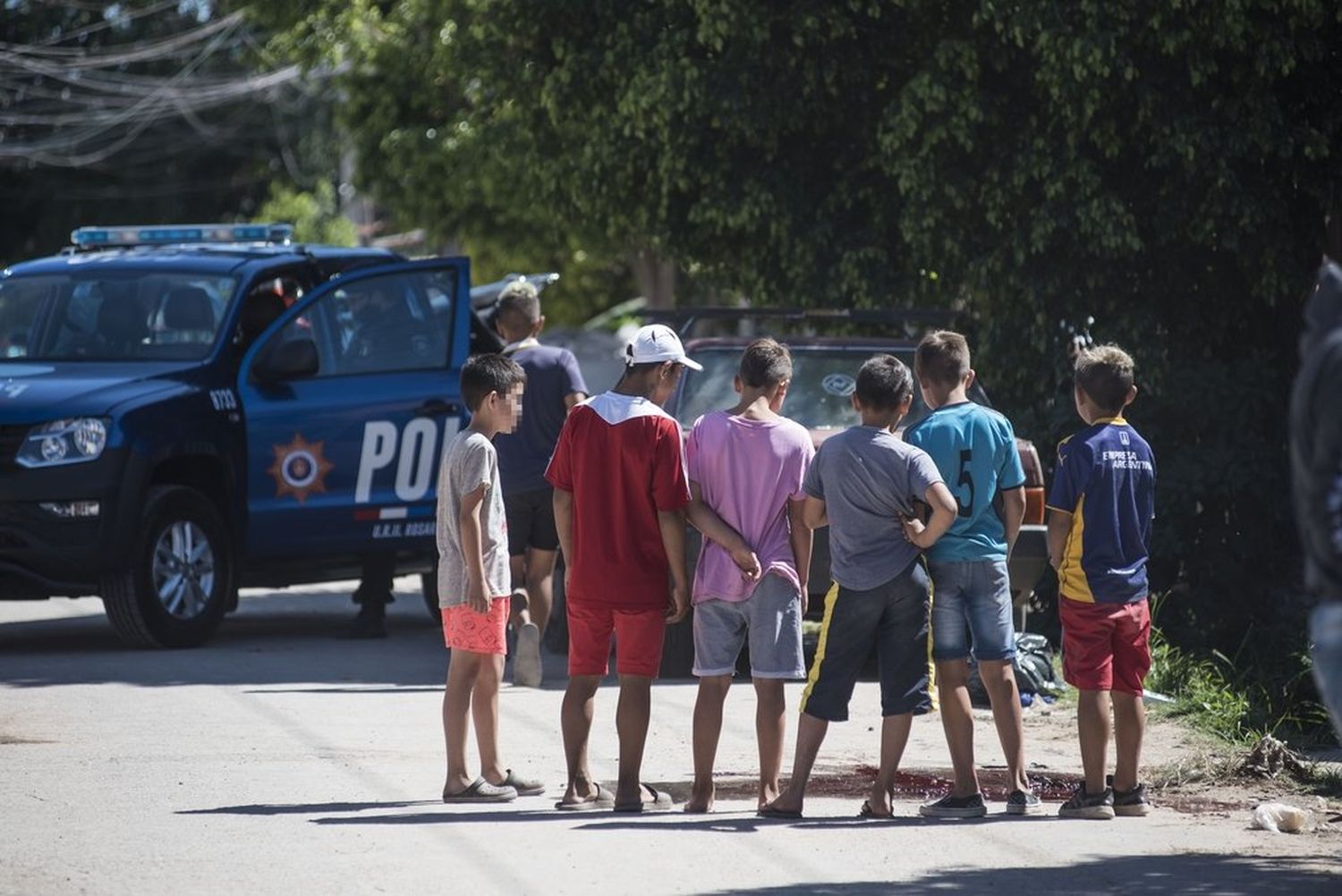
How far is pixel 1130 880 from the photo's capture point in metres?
5.99

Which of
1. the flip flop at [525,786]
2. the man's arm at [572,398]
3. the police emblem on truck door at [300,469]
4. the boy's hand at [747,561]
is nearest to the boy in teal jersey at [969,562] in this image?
the boy's hand at [747,561]

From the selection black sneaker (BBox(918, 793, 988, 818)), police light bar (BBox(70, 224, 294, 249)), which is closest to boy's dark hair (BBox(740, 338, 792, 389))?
black sneaker (BBox(918, 793, 988, 818))

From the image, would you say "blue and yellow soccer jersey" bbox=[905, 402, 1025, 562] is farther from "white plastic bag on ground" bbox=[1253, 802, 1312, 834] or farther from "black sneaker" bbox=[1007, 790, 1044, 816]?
"white plastic bag on ground" bbox=[1253, 802, 1312, 834]

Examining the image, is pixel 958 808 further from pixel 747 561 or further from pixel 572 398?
pixel 572 398

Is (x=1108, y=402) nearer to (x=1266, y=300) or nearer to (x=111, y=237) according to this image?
(x=1266, y=300)

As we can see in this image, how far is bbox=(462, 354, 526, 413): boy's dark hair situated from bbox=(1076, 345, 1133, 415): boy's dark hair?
198 centimetres

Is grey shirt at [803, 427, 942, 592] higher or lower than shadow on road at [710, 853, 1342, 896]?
higher

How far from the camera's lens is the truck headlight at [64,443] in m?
10.6

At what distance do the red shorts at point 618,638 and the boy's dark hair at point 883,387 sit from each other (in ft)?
3.30

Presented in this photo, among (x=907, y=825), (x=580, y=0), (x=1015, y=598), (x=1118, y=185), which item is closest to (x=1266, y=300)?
(x=1118, y=185)

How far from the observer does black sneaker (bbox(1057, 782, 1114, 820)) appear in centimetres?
702

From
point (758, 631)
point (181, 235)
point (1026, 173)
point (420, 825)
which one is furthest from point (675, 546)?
point (181, 235)

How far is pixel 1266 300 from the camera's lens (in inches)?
491

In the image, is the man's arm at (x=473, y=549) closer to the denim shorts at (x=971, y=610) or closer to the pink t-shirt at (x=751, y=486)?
the pink t-shirt at (x=751, y=486)
